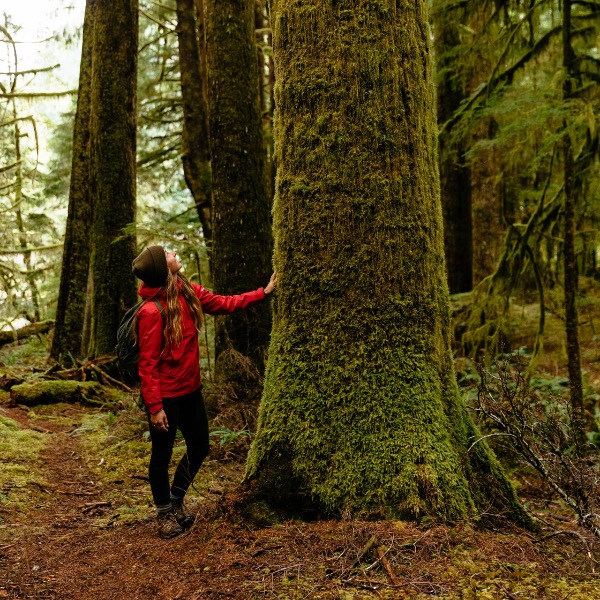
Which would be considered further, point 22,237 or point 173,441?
point 22,237

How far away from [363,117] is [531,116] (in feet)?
13.1

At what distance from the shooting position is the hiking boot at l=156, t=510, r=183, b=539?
396 centimetres

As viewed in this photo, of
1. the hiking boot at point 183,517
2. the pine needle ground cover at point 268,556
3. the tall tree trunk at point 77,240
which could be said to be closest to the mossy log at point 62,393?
the tall tree trunk at point 77,240

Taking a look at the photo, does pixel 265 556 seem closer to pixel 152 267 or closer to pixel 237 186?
pixel 152 267

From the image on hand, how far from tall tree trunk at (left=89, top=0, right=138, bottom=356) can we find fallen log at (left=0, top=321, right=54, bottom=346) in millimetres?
6112

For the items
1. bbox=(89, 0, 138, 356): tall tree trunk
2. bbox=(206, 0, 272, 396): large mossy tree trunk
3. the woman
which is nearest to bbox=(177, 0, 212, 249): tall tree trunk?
bbox=(89, 0, 138, 356): tall tree trunk

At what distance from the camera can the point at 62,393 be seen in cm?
977

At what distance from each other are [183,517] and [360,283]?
7.04 ft

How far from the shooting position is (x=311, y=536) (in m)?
3.21

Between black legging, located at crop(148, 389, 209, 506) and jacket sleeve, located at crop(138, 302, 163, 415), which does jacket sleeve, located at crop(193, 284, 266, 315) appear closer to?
jacket sleeve, located at crop(138, 302, 163, 415)

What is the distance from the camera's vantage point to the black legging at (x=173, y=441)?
4.41 meters

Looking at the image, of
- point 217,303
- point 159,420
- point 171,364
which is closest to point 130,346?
point 171,364

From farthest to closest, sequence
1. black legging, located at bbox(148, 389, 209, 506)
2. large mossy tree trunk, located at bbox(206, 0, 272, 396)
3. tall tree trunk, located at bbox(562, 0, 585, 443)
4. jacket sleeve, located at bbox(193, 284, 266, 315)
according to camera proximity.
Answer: large mossy tree trunk, located at bbox(206, 0, 272, 396) < tall tree trunk, located at bbox(562, 0, 585, 443) < jacket sleeve, located at bbox(193, 284, 266, 315) < black legging, located at bbox(148, 389, 209, 506)

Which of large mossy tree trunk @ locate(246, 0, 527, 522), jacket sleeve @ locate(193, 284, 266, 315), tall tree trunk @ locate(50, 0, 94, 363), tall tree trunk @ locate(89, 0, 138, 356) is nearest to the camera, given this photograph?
large mossy tree trunk @ locate(246, 0, 527, 522)
